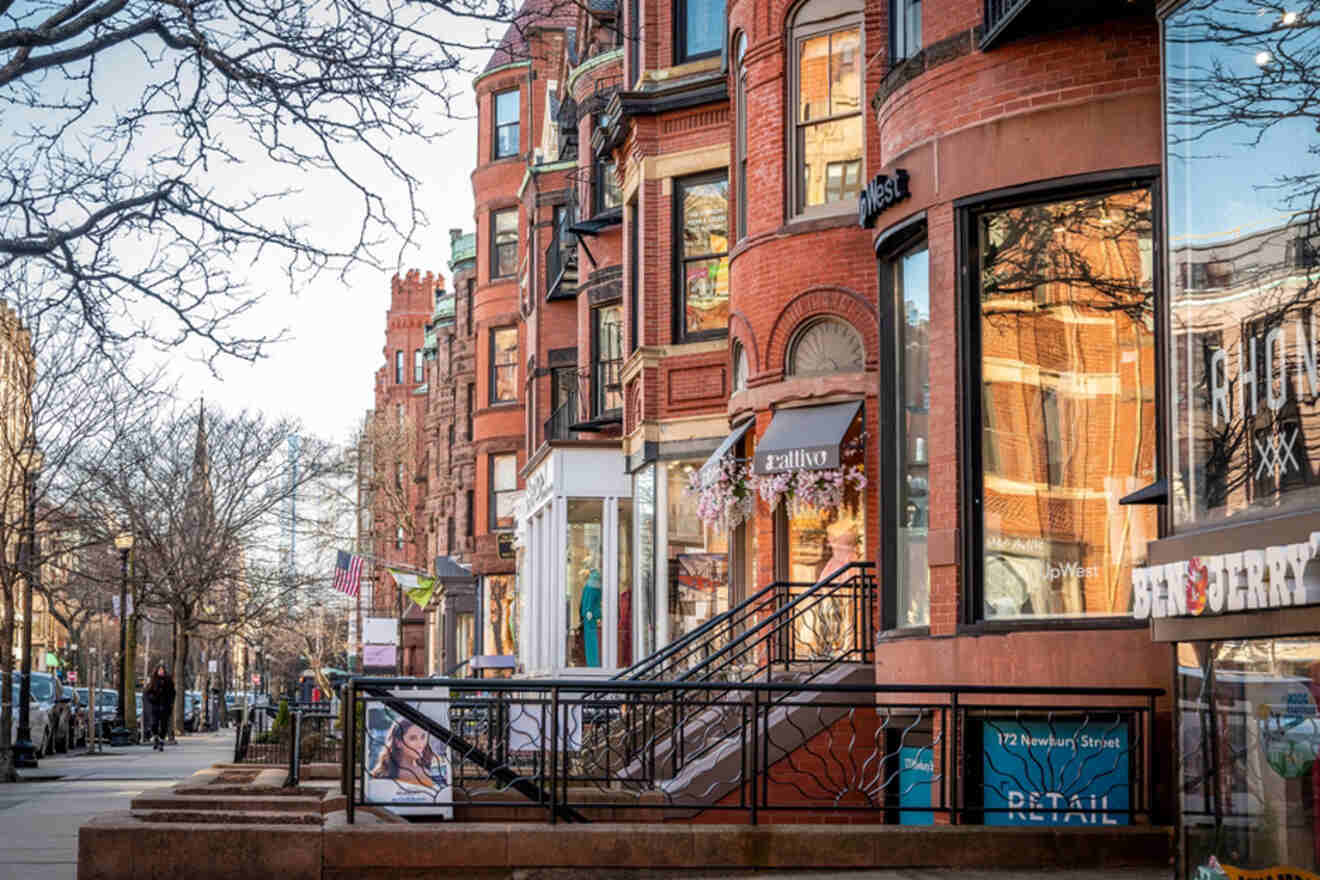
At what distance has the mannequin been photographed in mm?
28391

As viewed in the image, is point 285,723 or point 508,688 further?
point 285,723

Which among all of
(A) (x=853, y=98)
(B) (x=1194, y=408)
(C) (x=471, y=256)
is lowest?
(B) (x=1194, y=408)

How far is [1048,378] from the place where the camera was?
44.3ft

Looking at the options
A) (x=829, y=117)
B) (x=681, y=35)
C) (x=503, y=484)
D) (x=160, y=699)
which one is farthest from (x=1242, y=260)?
(x=503, y=484)

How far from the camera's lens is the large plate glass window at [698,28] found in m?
24.9

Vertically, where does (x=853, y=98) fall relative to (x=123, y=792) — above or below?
above

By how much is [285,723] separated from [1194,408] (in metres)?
18.1

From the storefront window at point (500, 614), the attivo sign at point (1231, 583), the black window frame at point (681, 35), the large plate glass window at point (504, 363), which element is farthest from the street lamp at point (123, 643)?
the attivo sign at point (1231, 583)

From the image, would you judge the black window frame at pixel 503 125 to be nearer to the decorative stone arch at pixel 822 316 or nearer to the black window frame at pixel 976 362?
the decorative stone arch at pixel 822 316

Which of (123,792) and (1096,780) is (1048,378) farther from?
(123,792)

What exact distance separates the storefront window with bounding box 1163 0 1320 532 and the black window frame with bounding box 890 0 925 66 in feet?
16.7

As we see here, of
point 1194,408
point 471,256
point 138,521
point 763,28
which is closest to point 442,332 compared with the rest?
point 471,256

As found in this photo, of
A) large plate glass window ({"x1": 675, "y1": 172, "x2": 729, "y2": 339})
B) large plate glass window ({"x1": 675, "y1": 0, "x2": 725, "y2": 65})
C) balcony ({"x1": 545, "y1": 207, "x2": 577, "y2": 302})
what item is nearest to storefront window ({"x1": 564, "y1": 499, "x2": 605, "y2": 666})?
large plate glass window ({"x1": 675, "y1": 172, "x2": 729, "y2": 339})

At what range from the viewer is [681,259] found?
2495 centimetres
